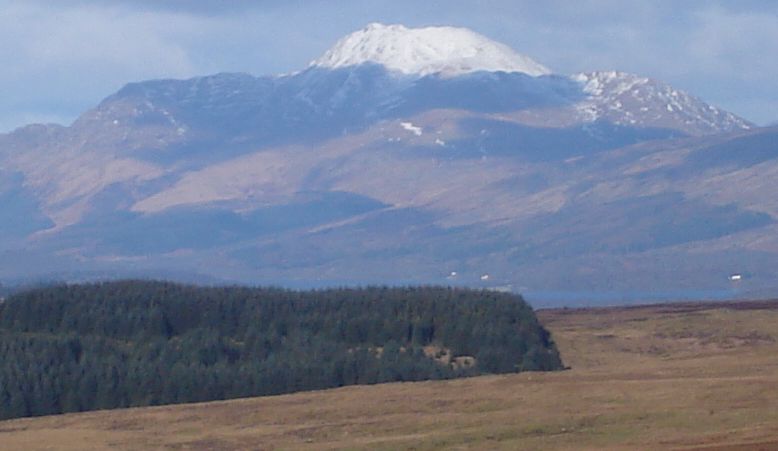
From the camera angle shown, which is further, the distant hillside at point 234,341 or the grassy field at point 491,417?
the distant hillside at point 234,341

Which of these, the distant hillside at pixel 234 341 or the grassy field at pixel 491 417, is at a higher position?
the distant hillside at pixel 234 341

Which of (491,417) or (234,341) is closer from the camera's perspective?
Result: (491,417)

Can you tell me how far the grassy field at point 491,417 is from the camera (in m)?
46.4

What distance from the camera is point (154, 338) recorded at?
290 ft

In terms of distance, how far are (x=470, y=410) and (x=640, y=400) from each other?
18.0 feet

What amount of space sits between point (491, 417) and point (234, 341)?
125ft

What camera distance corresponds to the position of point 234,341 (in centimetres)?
8869

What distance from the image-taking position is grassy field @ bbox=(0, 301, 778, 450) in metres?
46.4

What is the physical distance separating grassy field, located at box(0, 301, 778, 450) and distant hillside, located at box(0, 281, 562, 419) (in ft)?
37.8

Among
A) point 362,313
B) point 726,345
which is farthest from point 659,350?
point 362,313

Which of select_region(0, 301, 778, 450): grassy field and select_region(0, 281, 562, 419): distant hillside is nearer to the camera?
select_region(0, 301, 778, 450): grassy field

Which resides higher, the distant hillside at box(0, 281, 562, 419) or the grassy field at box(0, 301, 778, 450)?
the distant hillside at box(0, 281, 562, 419)

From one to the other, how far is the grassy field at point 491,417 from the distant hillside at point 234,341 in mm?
11525

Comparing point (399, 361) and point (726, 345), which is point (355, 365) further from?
point (726, 345)
